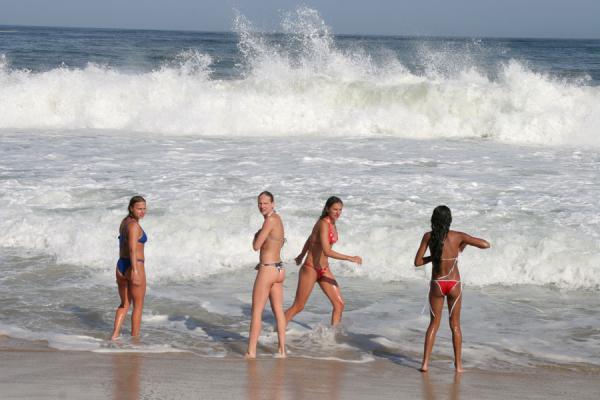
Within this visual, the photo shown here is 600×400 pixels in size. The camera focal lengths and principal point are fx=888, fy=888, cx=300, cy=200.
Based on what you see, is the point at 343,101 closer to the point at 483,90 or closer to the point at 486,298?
the point at 483,90

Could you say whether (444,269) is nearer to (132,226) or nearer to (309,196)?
(132,226)

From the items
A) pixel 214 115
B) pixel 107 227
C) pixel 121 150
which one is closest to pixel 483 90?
pixel 214 115

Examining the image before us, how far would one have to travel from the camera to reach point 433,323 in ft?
22.5

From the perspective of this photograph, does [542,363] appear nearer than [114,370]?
No

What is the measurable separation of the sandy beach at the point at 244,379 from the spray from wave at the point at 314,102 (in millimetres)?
13940

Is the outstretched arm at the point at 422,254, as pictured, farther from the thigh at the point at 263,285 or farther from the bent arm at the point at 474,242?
the thigh at the point at 263,285

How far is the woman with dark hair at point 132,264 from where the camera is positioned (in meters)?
7.40

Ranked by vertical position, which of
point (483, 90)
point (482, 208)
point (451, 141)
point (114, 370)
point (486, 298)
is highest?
point (483, 90)

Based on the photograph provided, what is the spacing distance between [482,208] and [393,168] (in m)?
3.34

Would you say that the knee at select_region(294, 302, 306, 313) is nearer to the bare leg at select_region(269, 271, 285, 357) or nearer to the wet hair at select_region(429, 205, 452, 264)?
the bare leg at select_region(269, 271, 285, 357)

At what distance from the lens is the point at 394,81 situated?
81.9 ft

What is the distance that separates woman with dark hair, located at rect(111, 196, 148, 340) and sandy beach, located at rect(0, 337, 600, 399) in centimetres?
60

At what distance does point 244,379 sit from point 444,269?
1.74 metres

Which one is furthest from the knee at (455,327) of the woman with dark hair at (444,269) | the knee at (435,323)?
the knee at (435,323)
